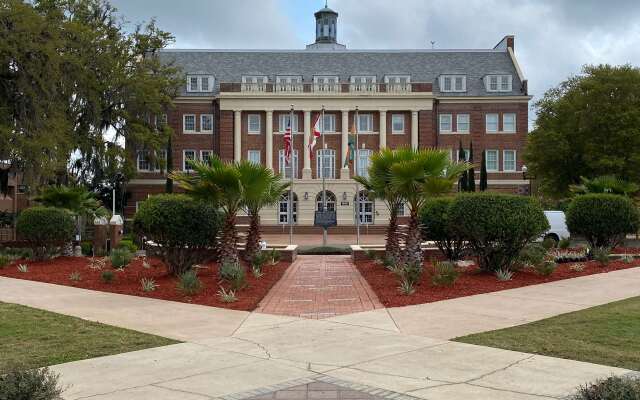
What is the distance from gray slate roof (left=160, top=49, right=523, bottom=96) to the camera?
207ft

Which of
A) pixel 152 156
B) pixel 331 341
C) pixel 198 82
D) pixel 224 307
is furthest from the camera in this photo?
pixel 198 82

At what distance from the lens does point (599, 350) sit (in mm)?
8266

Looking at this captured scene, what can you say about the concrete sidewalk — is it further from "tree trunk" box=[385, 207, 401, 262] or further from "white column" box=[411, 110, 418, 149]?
"white column" box=[411, 110, 418, 149]

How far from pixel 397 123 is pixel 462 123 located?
19.5 ft

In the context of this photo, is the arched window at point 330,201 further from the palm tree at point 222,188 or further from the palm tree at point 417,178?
the palm tree at point 222,188

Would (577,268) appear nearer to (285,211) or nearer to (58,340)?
(58,340)

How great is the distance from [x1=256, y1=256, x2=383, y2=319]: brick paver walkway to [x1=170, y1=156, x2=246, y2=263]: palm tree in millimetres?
1553

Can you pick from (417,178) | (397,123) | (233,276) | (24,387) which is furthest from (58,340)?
(397,123)

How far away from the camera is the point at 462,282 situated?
49.1 ft

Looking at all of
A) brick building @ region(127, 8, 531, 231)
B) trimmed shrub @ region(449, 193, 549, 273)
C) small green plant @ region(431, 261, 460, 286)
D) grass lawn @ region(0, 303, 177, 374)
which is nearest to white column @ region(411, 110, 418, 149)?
brick building @ region(127, 8, 531, 231)

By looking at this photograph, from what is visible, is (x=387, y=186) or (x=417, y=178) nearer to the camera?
(x=417, y=178)

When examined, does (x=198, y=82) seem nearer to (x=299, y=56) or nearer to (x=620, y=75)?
(x=299, y=56)

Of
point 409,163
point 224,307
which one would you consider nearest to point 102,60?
A: point 409,163

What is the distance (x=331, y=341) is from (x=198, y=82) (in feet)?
181
